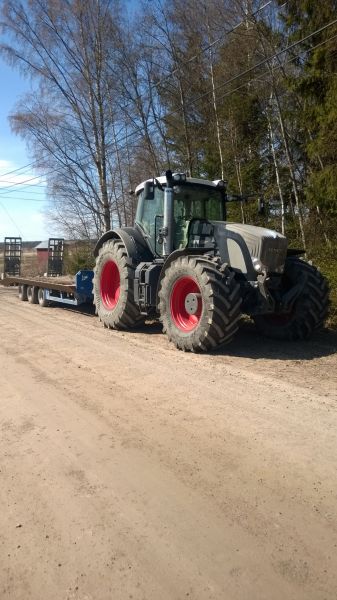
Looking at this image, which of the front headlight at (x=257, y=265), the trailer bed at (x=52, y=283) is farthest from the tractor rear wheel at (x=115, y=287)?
the front headlight at (x=257, y=265)

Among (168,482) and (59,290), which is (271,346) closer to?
(168,482)

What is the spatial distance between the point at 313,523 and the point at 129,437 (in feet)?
5.65

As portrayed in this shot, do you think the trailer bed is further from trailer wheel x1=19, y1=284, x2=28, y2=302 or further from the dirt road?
the dirt road

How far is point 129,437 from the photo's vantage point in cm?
411

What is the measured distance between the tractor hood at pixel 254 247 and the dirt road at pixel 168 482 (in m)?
1.74

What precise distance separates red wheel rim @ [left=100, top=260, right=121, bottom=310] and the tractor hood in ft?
9.29

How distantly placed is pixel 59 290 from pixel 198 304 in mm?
5605

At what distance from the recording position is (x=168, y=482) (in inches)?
132

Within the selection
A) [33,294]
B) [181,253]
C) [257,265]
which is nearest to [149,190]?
[181,253]

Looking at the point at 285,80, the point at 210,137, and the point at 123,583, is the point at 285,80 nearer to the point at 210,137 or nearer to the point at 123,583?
the point at 210,137

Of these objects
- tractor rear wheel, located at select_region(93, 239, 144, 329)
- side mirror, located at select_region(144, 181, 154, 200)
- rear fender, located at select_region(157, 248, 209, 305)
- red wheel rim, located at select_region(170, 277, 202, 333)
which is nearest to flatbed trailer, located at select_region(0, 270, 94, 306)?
tractor rear wheel, located at select_region(93, 239, 144, 329)

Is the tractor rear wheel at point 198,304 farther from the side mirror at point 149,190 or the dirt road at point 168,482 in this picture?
the side mirror at point 149,190

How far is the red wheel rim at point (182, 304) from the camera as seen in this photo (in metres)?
7.41

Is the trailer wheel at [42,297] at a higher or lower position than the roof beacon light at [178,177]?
lower
